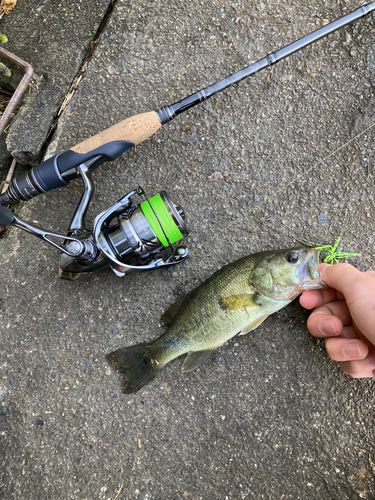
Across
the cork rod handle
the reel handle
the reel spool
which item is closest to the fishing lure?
the reel spool

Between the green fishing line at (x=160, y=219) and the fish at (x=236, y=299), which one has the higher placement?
the green fishing line at (x=160, y=219)

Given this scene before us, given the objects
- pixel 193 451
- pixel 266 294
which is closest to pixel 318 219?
pixel 266 294

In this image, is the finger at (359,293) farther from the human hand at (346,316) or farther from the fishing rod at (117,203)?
the fishing rod at (117,203)

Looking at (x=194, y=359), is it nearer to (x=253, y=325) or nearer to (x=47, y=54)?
(x=253, y=325)

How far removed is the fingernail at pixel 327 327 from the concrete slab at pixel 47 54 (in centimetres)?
261

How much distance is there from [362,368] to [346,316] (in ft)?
1.17

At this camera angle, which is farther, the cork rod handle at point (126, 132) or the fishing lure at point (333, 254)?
the fishing lure at point (333, 254)

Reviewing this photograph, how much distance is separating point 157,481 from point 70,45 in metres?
3.60

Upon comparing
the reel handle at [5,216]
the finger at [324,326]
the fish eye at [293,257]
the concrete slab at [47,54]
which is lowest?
the finger at [324,326]

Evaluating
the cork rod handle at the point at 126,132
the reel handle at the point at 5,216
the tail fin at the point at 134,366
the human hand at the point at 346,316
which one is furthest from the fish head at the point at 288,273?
the reel handle at the point at 5,216

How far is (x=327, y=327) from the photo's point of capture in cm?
221

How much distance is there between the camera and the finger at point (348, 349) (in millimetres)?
2105

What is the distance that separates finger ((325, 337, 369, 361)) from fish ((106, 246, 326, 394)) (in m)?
0.42

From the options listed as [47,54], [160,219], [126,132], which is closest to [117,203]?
[160,219]
